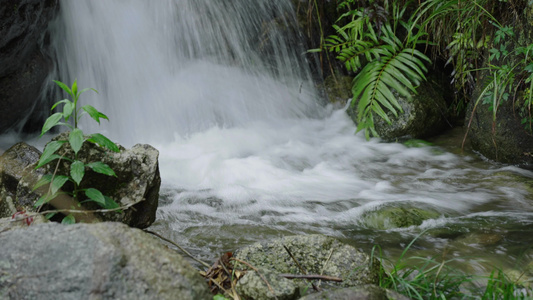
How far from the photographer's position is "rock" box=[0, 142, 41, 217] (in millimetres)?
2621

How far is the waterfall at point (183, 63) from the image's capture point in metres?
5.48

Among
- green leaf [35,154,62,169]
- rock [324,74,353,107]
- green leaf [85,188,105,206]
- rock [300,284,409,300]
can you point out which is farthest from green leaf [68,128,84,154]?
rock [324,74,353,107]

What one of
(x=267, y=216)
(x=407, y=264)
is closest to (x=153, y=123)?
(x=267, y=216)

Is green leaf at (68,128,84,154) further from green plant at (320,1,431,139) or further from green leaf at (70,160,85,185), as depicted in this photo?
green plant at (320,1,431,139)

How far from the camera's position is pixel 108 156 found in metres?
2.53

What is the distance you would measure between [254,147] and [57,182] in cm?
314

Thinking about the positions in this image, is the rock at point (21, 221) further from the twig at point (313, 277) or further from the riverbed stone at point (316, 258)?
the twig at point (313, 277)

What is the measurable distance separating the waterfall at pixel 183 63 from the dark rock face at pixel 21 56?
52cm

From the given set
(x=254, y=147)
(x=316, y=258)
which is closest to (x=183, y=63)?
(x=254, y=147)

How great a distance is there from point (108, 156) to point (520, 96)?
12.0 feet

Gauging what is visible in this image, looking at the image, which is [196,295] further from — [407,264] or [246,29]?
[246,29]

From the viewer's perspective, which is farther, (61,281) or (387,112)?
(387,112)

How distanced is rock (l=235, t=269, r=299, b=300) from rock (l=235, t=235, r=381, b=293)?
0.16 metres

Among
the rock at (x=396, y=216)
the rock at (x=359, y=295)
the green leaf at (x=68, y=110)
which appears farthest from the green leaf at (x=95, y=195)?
the rock at (x=396, y=216)
